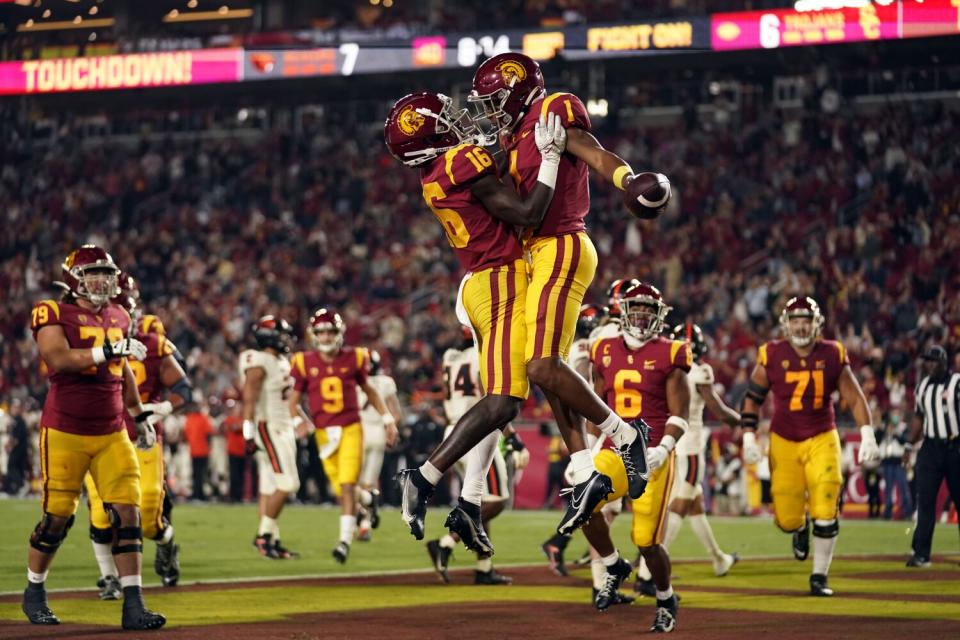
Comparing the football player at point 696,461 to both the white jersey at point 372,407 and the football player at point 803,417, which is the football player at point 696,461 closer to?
the football player at point 803,417

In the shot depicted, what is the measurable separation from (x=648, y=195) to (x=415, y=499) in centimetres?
193

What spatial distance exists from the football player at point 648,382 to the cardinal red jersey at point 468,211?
2386 millimetres

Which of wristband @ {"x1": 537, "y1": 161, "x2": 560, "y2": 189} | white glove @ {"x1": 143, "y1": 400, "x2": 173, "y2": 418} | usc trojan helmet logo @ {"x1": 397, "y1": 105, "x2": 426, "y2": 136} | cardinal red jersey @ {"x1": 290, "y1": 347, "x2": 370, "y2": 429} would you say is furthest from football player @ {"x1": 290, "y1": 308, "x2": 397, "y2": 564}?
wristband @ {"x1": 537, "y1": 161, "x2": 560, "y2": 189}

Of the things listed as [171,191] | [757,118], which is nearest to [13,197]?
[171,191]

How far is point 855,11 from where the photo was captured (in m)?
25.0

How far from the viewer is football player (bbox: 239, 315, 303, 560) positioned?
13805 millimetres

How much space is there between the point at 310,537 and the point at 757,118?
15578 mm

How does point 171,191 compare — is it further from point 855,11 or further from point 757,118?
point 855,11

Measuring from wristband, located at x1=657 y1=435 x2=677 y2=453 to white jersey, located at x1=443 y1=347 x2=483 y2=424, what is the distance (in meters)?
4.46

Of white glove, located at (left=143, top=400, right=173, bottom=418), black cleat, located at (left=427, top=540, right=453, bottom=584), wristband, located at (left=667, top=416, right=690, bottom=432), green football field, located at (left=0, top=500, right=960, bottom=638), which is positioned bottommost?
green football field, located at (left=0, top=500, right=960, bottom=638)

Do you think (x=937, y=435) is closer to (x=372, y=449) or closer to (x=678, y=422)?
(x=678, y=422)

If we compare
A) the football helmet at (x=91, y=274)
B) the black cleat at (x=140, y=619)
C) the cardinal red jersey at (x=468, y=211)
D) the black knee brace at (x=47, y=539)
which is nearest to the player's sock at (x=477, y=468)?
the cardinal red jersey at (x=468, y=211)

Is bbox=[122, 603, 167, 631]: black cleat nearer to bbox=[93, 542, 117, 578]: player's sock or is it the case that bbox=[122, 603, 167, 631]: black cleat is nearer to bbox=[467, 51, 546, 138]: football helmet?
bbox=[93, 542, 117, 578]: player's sock

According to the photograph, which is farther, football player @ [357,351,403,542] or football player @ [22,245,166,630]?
football player @ [357,351,403,542]
